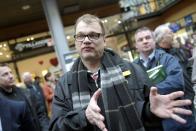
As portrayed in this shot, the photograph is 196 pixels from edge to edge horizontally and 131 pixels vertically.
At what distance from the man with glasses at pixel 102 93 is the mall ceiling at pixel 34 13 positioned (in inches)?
452

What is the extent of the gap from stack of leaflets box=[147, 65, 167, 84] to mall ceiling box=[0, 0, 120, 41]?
10.6 meters

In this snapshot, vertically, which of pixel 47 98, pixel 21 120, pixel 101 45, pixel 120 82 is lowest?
pixel 47 98


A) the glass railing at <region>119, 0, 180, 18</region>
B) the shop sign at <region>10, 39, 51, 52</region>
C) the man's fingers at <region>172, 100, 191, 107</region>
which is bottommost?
the man's fingers at <region>172, 100, 191, 107</region>

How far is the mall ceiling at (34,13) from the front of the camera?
15273mm

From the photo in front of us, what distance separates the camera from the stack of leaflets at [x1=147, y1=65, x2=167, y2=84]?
14.0 feet

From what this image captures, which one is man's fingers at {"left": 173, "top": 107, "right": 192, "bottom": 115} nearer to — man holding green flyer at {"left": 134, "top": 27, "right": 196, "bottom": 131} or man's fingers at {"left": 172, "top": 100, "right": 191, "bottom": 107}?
man's fingers at {"left": 172, "top": 100, "right": 191, "bottom": 107}

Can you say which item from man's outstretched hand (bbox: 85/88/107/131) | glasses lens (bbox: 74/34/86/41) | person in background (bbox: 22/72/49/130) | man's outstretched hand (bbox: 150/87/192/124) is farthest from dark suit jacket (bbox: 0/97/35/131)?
person in background (bbox: 22/72/49/130)

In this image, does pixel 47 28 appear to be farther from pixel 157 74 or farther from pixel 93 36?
pixel 93 36

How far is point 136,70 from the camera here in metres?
3.24

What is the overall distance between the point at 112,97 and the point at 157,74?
55.4 inches

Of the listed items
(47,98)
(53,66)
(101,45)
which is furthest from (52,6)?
(101,45)

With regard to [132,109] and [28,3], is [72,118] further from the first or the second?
[28,3]

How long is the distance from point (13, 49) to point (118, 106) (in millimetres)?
16819

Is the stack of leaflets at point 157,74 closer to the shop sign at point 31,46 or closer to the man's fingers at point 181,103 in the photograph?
the man's fingers at point 181,103
